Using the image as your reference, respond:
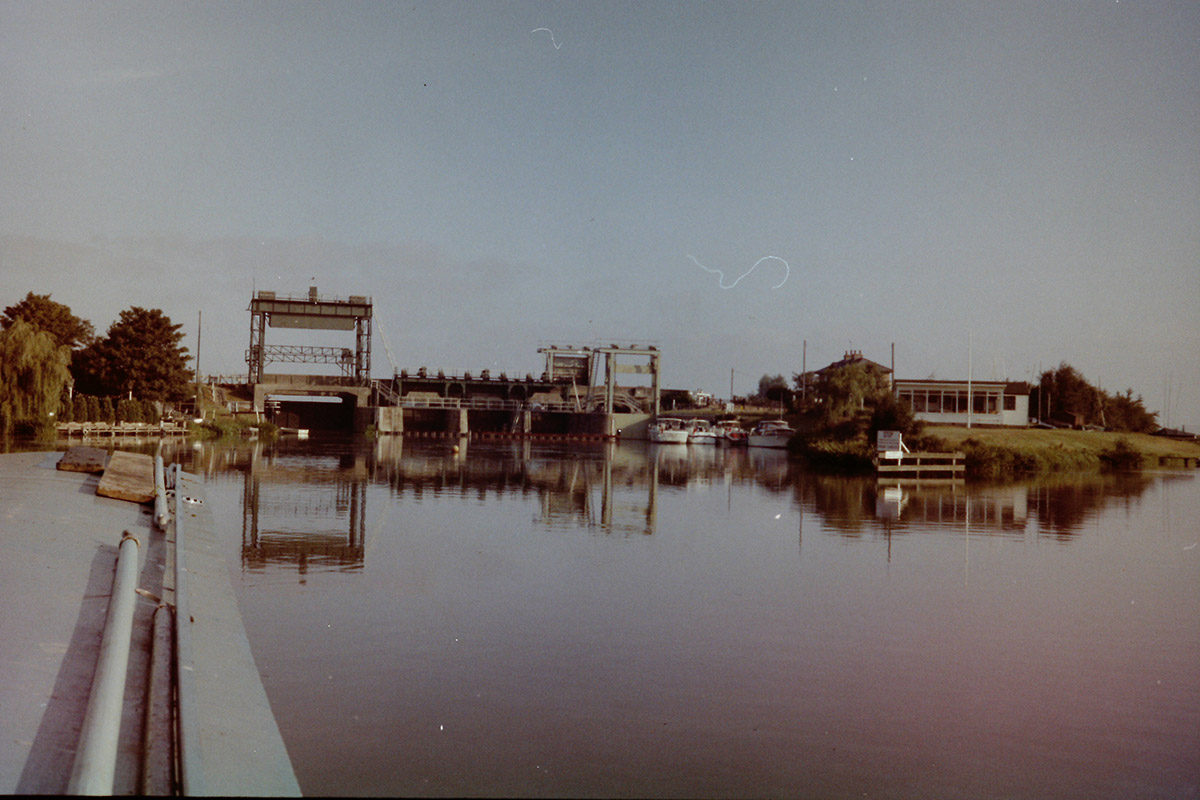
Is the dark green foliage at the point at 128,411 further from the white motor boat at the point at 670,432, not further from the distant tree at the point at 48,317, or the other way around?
the white motor boat at the point at 670,432

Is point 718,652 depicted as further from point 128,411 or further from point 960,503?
point 128,411

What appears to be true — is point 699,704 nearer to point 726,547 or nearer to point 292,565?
point 292,565

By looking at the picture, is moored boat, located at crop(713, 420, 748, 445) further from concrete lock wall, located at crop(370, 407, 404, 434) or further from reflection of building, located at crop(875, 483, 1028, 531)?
reflection of building, located at crop(875, 483, 1028, 531)

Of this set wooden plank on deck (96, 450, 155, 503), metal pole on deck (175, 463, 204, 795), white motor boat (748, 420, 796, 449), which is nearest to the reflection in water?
wooden plank on deck (96, 450, 155, 503)

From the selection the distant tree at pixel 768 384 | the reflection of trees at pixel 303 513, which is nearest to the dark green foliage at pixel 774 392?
the distant tree at pixel 768 384

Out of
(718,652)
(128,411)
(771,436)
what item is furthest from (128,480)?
(771,436)
